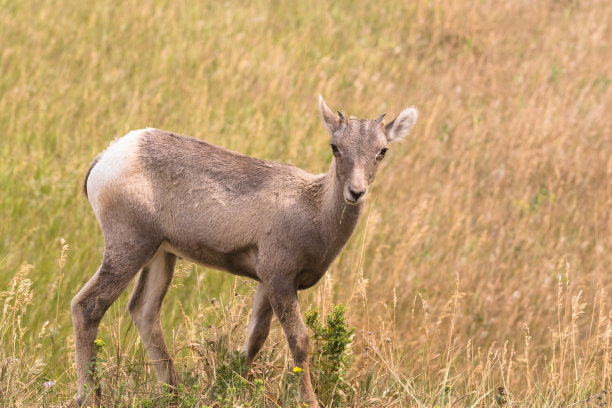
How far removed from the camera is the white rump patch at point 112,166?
16.5 feet

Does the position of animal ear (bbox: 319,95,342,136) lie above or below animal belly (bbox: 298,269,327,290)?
above

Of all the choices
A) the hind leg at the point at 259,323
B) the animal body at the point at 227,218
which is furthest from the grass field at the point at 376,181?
the animal body at the point at 227,218

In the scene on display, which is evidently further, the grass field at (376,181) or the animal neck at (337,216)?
the grass field at (376,181)

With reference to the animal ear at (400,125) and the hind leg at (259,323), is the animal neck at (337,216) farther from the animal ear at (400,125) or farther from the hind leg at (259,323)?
the hind leg at (259,323)

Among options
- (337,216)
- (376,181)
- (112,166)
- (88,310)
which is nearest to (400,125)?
(337,216)

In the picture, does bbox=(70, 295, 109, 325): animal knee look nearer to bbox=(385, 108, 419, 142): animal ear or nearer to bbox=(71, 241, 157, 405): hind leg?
bbox=(71, 241, 157, 405): hind leg

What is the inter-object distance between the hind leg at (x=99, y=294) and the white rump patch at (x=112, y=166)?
1.21ft

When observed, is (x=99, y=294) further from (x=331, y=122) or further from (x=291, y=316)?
(x=331, y=122)

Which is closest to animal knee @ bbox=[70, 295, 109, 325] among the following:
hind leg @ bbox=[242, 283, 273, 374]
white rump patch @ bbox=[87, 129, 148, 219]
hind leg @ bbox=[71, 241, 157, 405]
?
hind leg @ bbox=[71, 241, 157, 405]

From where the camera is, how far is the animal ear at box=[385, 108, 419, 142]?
498cm

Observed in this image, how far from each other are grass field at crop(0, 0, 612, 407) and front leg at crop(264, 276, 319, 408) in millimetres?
264

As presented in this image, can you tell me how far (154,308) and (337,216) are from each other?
1457 mm

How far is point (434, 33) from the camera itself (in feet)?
46.0

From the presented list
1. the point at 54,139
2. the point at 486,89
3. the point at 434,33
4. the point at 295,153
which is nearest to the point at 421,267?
the point at 295,153
